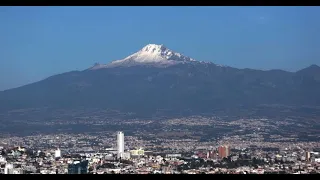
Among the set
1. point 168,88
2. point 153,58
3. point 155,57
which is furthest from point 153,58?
point 168,88

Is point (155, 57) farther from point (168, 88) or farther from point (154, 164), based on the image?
point (154, 164)

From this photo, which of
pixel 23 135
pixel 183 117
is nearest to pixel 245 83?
pixel 183 117

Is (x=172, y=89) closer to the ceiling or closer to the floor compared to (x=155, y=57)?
closer to the floor

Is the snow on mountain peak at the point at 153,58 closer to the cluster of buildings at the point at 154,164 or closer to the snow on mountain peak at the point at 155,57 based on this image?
the snow on mountain peak at the point at 155,57

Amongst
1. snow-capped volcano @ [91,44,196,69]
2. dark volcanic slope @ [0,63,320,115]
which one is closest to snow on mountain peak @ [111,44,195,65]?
snow-capped volcano @ [91,44,196,69]

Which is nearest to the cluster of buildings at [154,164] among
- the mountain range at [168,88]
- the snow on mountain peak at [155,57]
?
the mountain range at [168,88]
